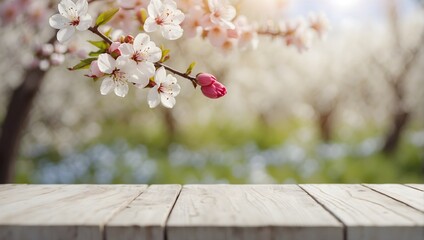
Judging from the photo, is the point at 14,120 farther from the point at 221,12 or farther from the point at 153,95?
the point at 153,95

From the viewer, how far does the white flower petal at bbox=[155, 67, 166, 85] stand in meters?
1.85

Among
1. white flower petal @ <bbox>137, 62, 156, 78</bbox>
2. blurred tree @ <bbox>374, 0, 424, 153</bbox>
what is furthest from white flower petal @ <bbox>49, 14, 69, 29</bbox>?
blurred tree @ <bbox>374, 0, 424, 153</bbox>

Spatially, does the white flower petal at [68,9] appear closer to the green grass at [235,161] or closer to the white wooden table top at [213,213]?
the white wooden table top at [213,213]

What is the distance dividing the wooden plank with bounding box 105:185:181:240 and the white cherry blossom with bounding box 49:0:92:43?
55 centimetres

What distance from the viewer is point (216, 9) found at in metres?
2.21

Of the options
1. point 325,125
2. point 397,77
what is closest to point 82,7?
point 397,77

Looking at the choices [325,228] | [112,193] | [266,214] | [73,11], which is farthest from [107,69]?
[325,228]

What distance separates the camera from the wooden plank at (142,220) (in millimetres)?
1468

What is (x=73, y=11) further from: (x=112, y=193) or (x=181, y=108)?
(x=181, y=108)

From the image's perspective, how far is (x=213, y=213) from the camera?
1628 mm

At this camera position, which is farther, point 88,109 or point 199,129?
point 199,129

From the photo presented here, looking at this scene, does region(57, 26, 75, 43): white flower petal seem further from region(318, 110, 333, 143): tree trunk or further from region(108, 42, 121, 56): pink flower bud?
region(318, 110, 333, 143): tree trunk

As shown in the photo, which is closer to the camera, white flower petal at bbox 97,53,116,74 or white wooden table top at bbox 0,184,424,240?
white wooden table top at bbox 0,184,424,240

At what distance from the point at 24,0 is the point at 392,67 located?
26.6 ft
